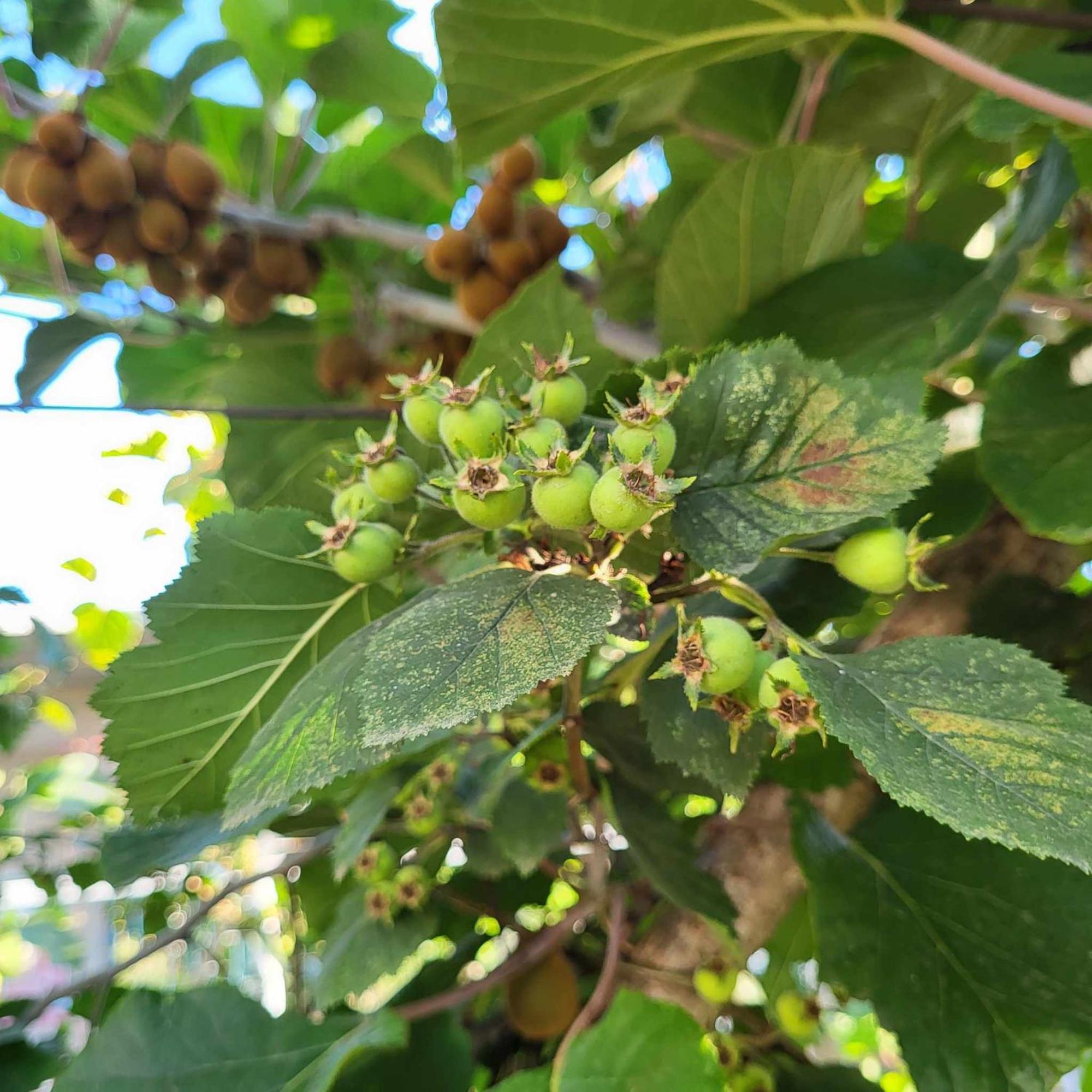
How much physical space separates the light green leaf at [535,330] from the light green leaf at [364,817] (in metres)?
0.31

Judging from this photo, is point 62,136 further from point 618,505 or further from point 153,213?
point 618,505

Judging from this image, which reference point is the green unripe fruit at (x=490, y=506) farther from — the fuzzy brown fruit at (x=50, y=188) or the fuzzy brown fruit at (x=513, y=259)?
the fuzzy brown fruit at (x=50, y=188)

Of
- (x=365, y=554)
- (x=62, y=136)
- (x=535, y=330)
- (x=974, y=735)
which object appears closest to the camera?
(x=974, y=735)

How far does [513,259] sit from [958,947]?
676 mm

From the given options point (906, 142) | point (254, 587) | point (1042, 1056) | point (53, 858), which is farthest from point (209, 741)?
point (53, 858)

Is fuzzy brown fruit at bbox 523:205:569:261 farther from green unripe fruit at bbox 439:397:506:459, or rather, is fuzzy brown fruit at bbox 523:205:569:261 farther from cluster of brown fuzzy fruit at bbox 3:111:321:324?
green unripe fruit at bbox 439:397:506:459

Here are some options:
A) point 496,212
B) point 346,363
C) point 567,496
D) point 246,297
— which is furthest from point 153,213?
point 567,496

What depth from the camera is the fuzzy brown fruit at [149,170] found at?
0.87 metres

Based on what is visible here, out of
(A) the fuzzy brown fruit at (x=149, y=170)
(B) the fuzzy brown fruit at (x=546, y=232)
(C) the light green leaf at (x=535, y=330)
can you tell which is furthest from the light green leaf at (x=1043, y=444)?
(A) the fuzzy brown fruit at (x=149, y=170)

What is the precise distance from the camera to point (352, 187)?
117cm

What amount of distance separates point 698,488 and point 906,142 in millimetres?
582

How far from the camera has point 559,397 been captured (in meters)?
0.40

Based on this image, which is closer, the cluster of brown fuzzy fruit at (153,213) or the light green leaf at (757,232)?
the light green leaf at (757,232)

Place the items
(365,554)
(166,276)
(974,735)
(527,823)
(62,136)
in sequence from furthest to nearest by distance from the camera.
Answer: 1. (166,276)
2. (62,136)
3. (527,823)
4. (365,554)
5. (974,735)
